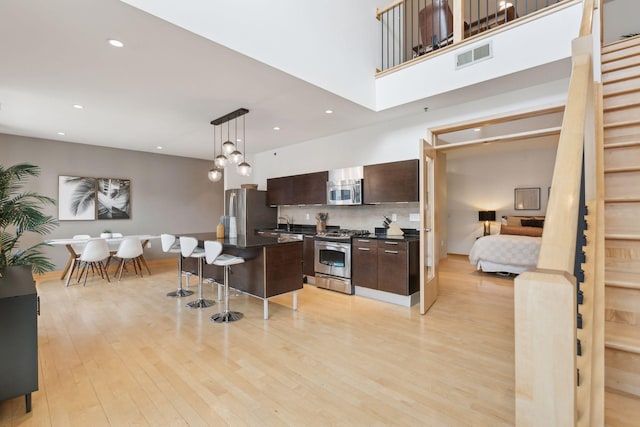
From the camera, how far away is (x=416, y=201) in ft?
14.1

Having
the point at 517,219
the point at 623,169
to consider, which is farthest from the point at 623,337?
the point at 517,219

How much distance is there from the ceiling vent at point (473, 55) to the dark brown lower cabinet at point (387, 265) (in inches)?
87.3

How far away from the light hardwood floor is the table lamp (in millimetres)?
4185

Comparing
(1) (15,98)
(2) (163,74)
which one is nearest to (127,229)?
(1) (15,98)

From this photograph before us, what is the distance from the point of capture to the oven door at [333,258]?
15.3 ft

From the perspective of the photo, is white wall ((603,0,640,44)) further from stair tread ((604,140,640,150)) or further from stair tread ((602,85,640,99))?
stair tread ((604,140,640,150))

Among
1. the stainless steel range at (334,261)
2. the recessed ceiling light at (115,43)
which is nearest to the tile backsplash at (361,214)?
the stainless steel range at (334,261)

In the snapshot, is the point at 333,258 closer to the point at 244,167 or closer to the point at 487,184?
the point at 244,167

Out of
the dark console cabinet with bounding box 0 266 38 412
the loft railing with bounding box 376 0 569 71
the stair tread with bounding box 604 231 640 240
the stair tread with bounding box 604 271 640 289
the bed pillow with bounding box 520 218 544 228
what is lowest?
the dark console cabinet with bounding box 0 266 38 412

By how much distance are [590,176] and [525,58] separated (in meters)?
2.03

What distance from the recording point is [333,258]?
4855 millimetres

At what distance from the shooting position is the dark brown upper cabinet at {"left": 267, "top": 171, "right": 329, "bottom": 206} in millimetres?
5547

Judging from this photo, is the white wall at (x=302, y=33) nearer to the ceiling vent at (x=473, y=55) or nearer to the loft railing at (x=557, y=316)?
the ceiling vent at (x=473, y=55)

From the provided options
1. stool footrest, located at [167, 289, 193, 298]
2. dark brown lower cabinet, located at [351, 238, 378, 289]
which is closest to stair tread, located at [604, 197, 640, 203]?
dark brown lower cabinet, located at [351, 238, 378, 289]
